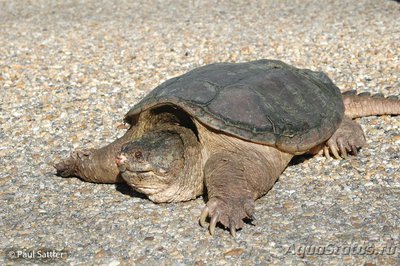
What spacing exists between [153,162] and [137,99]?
2.56 meters

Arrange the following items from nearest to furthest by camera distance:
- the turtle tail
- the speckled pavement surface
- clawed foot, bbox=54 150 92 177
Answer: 1. the speckled pavement surface
2. clawed foot, bbox=54 150 92 177
3. the turtle tail

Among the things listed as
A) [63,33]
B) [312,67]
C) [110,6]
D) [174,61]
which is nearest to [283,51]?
[312,67]

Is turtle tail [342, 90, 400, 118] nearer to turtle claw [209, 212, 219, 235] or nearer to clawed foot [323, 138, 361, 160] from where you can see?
clawed foot [323, 138, 361, 160]

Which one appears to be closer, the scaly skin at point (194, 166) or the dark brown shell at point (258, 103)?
the scaly skin at point (194, 166)

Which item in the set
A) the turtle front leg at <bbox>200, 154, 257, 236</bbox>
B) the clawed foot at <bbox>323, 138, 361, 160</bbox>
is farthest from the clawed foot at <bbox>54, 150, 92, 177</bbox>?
the clawed foot at <bbox>323, 138, 361, 160</bbox>

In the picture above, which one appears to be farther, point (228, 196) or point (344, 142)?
point (344, 142)

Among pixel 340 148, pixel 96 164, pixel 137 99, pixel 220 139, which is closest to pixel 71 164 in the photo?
pixel 96 164

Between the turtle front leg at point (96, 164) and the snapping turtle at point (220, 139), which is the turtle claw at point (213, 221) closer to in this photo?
the snapping turtle at point (220, 139)

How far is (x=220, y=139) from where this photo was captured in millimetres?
3992

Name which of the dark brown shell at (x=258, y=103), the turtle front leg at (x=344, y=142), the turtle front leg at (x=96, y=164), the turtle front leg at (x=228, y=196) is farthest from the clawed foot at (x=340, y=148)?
the turtle front leg at (x=96, y=164)

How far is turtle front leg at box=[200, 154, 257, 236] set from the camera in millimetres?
3562

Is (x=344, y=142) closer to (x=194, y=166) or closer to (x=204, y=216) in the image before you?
(x=194, y=166)

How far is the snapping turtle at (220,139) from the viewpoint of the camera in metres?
3.73

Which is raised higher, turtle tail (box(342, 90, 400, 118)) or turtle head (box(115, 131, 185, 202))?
turtle head (box(115, 131, 185, 202))
